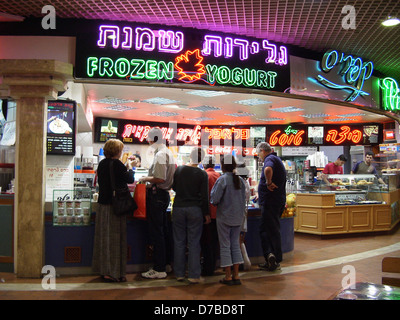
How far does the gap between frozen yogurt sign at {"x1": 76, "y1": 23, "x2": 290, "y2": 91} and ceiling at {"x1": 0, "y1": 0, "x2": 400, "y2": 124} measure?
22 centimetres

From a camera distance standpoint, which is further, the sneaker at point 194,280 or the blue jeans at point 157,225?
the blue jeans at point 157,225

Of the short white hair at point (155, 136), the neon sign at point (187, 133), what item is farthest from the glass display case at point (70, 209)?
the neon sign at point (187, 133)

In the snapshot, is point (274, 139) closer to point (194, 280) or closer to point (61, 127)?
point (61, 127)

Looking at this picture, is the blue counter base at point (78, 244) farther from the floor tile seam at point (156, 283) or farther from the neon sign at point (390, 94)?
the neon sign at point (390, 94)

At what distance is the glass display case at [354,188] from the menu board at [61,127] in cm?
539

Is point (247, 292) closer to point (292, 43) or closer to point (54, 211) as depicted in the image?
point (54, 211)

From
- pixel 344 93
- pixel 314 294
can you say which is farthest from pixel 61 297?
pixel 344 93

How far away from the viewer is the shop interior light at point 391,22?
7.21 metres

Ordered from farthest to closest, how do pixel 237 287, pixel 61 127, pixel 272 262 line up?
pixel 61 127, pixel 272 262, pixel 237 287

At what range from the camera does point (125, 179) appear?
5.11 metres

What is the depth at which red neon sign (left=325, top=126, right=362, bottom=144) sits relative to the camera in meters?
13.5

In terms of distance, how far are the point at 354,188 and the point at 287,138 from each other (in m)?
4.82

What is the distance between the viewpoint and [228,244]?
5.00m

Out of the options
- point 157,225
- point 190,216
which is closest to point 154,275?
point 157,225
